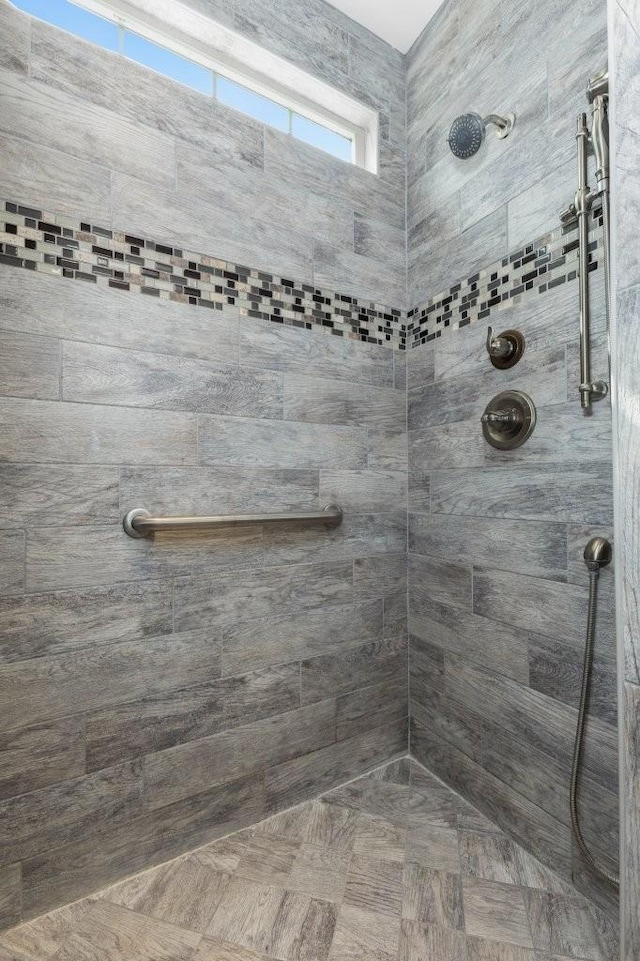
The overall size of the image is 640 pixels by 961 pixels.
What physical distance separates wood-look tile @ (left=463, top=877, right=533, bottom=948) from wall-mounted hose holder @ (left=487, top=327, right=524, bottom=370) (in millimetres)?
1397


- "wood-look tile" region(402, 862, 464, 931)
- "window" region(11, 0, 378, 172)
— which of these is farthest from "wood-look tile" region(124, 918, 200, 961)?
"window" region(11, 0, 378, 172)

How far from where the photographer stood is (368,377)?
1724mm

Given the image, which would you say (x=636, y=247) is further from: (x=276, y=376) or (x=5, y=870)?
(x=5, y=870)

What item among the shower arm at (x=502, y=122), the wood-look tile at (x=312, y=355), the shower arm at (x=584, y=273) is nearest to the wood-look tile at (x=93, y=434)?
the wood-look tile at (x=312, y=355)

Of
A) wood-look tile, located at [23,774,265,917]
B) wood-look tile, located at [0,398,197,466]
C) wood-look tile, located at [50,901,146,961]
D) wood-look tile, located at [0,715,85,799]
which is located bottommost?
wood-look tile, located at [50,901,146,961]

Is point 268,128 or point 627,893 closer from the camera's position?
point 627,893

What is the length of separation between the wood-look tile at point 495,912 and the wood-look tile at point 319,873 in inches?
12.5

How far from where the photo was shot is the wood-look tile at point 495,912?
1111 mm

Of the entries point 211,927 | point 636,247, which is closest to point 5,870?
point 211,927

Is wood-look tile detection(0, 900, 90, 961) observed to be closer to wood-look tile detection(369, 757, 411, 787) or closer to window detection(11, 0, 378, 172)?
wood-look tile detection(369, 757, 411, 787)

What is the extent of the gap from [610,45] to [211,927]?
6.24 feet

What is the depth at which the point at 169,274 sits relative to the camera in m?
1.35

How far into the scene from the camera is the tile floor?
1083 millimetres

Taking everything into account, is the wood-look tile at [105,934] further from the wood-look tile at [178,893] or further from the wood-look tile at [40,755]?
the wood-look tile at [40,755]
